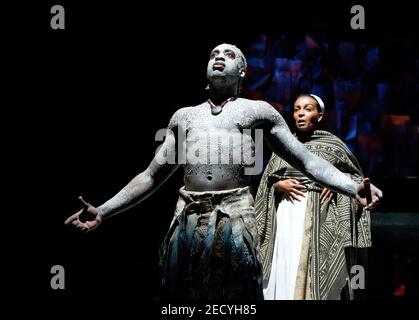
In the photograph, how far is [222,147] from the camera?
455cm

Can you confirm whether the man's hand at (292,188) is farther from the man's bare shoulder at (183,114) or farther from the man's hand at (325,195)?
the man's bare shoulder at (183,114)

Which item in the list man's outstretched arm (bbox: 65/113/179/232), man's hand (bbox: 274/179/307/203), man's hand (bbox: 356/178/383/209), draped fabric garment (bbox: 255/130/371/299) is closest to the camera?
man's hand (bbox: 356/178/383/209)

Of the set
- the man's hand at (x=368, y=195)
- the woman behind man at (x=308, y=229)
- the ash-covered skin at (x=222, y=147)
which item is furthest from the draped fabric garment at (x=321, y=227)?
the man's hand at (x=368, y=195)

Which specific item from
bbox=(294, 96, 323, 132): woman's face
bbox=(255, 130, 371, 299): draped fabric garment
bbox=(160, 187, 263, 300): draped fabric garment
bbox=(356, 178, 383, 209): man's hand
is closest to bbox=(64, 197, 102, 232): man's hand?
bbox=(160, 187, 263, 300): draped fabric garment

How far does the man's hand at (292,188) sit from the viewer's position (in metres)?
5.92

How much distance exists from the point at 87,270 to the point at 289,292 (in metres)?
1.64

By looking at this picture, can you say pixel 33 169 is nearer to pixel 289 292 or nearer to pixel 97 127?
pixel 97 127

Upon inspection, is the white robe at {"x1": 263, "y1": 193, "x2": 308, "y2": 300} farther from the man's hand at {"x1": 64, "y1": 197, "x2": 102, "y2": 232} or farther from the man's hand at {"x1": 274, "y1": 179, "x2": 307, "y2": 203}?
the man's hand at {"x1": 64, "y1": 197, "x2": 102, "y2": 232}

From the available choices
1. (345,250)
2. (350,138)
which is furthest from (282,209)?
(350,138)

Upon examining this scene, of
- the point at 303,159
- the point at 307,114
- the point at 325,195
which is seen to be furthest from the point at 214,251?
the point at 307,114

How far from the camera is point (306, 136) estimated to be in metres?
6.12

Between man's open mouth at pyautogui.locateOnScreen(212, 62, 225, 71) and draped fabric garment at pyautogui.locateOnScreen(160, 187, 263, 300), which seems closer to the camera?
draped fabric garment at pyautogui.locateOnScreen(160, 187, 263, 300)

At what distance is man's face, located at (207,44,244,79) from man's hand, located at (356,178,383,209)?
0.92 m

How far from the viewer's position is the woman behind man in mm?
5809
